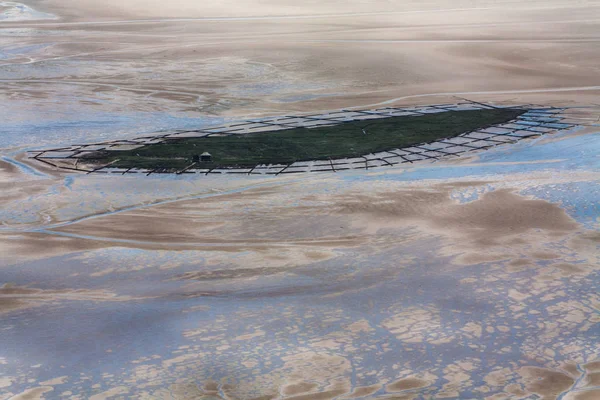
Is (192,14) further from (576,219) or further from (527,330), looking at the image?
(527,330)

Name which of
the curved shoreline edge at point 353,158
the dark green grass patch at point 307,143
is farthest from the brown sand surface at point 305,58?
the dark green grass patch at point 307,143

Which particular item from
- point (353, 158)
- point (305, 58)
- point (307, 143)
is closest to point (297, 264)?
point (353, 158)

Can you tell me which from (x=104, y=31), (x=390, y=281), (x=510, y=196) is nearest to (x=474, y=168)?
(x=510, y=196)

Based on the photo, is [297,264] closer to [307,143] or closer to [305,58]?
[307,143]

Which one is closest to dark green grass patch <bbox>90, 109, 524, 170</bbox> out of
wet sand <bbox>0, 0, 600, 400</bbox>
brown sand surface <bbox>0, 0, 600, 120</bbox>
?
wet sand <bbox>0, 0, 600, 400</bbox>

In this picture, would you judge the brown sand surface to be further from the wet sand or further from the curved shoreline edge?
the curved shoreline edge

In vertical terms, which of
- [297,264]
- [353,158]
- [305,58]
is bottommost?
[297,264]

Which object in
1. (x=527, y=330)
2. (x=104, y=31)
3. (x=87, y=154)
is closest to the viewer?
(x=527, y=330)

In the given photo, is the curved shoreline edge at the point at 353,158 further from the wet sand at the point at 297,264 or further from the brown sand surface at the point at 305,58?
the brown sand surface at the point at 305,58
